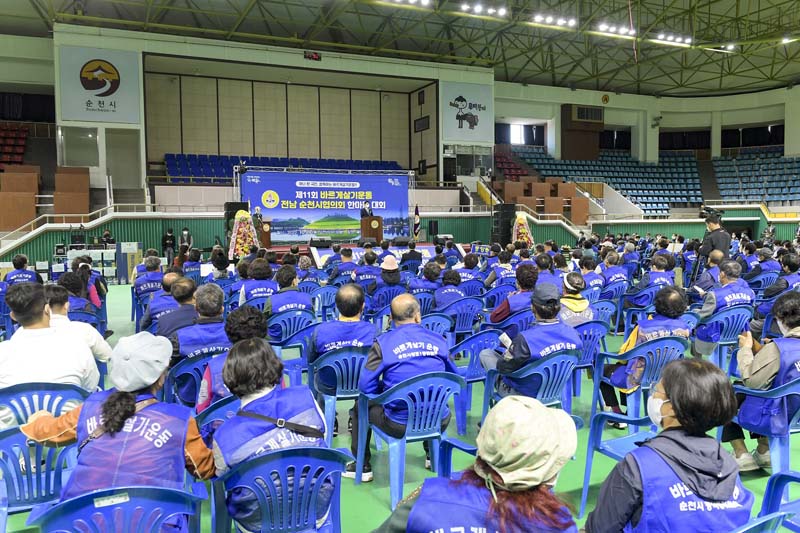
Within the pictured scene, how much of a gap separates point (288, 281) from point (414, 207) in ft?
53.9

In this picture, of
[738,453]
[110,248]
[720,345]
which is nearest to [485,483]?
[738,453]

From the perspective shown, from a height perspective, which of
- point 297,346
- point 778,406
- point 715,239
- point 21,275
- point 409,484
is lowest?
point 409,484

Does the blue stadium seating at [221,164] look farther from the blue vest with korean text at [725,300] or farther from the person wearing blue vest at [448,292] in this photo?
the blue vest with korean text at [725,300]

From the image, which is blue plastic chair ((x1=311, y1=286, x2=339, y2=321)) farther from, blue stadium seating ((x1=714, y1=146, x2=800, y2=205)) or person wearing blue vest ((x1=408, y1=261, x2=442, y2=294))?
blue stadium seating ((x1=714, y1=146, x2=800, y2=205))

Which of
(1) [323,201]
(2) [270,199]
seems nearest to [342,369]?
(2) [270,199]

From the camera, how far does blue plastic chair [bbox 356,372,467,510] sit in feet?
9.89

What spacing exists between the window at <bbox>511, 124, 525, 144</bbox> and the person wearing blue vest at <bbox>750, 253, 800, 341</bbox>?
81.2 feet

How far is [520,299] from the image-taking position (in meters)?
4.95

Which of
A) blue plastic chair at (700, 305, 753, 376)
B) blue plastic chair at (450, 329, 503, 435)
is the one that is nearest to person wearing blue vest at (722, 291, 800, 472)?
blue plastic chair at (450, 329, 503, 435)

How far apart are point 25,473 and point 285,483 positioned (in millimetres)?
1226

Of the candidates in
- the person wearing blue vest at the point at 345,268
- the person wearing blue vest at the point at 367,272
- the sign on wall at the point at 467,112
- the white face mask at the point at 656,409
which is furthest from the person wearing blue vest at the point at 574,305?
the sign on wall at the point at 467,112

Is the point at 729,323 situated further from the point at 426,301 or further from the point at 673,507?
A: the point at 673,507

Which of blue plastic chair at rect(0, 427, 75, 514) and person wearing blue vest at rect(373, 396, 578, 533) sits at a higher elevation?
person wearing blue vest at rect(373, 396, 578, 533)

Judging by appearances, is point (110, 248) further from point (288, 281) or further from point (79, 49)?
point (288, 281)
